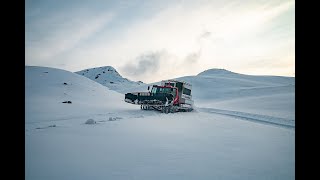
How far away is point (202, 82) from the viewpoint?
9462 centimetres

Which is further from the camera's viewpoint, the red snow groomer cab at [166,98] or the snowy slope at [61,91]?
the snowy slope at [61,91]

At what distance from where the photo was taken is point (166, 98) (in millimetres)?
22172

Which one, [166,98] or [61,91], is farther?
[61,91]

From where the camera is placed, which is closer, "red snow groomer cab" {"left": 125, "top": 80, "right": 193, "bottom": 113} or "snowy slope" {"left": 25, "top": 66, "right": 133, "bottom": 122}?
"red snow groomer cab" {"left": 125, "top": 80, "right": 193, "bottom": 113}

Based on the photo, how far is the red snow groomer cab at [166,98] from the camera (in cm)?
2227

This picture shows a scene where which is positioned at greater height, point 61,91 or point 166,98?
point 61,91

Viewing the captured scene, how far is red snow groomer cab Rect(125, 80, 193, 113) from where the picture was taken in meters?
22.3
